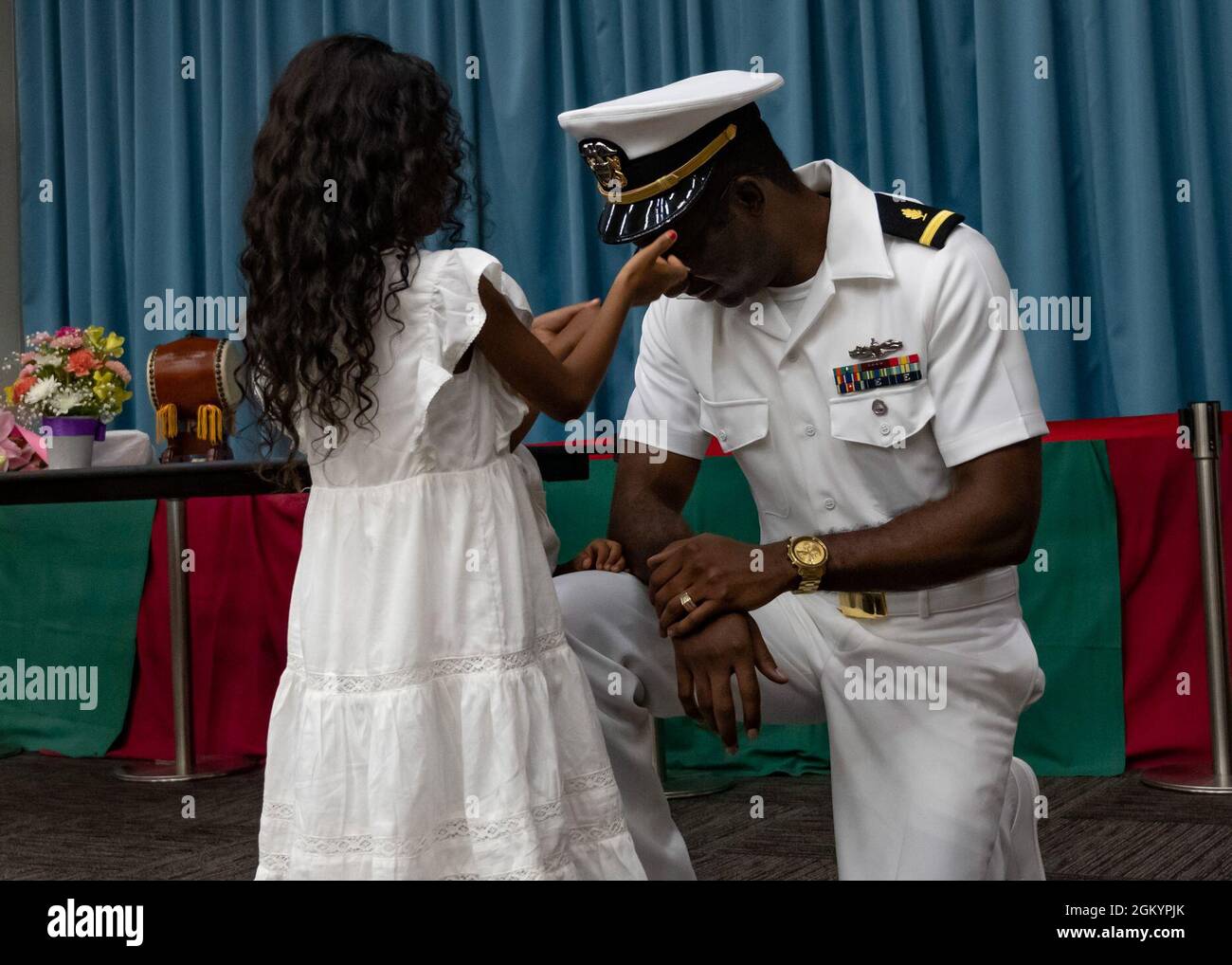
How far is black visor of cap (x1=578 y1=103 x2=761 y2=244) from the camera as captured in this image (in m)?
1.48

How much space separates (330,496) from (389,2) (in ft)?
10.1

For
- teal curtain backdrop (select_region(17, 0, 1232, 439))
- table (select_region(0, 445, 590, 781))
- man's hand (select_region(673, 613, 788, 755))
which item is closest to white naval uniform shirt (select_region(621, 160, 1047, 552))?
man's hand (select_region(673, 613, 788, 755))

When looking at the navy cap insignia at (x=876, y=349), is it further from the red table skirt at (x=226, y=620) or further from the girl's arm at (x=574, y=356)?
the red table skirt at (x=226, y=620)

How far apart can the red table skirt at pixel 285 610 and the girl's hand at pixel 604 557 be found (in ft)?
4.73

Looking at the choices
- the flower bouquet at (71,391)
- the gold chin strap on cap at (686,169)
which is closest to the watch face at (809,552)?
the gold chin strap on cap at (686,169)

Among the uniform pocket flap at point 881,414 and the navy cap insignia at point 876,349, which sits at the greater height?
the navy cap insignia at point 876,349

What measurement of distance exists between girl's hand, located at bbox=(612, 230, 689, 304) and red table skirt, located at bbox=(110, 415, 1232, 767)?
5.04 ft

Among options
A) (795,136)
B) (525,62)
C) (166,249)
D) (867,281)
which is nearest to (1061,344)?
(795,136)

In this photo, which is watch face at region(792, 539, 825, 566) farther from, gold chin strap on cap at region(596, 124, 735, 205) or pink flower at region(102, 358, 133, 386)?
pink flower at region(102, 358, 133, 386)

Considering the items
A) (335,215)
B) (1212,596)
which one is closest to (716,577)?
(335,215)

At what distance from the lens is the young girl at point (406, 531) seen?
1425 mm

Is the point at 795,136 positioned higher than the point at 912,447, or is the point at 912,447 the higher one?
the point at 795,136
